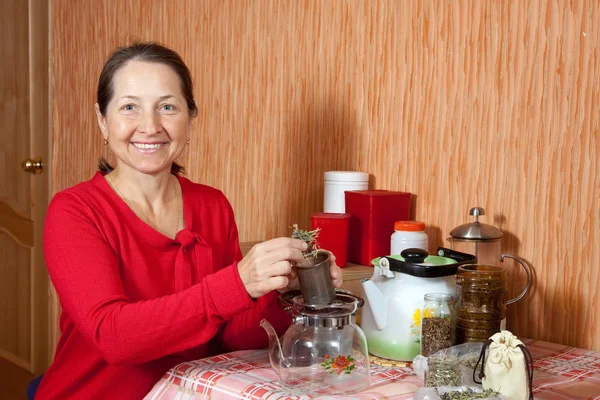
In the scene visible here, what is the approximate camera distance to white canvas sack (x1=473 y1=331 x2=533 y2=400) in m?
0.99

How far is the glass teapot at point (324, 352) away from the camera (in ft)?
3.65

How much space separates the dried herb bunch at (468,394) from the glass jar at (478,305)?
0.22 meters

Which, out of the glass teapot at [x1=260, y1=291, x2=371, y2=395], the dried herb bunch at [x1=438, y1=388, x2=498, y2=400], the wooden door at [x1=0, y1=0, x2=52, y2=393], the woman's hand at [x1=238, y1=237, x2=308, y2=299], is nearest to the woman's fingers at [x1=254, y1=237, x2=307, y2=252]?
the woman's hand at [x1=238, y1=237, x2=308, y2=299]

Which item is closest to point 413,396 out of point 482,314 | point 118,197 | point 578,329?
point 482,314

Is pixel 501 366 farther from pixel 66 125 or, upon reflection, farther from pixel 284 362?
pixel 66 125

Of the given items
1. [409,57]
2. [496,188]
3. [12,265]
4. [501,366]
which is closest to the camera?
[501,366]

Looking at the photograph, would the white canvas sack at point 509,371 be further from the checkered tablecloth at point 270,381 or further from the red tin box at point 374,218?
the red tin box at point 374,218

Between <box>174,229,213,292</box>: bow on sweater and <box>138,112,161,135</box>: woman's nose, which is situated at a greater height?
<box>138,112,161,135</box>: woman's nose

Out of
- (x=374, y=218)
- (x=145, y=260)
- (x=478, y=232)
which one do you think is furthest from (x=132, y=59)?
(x=478, y=232)

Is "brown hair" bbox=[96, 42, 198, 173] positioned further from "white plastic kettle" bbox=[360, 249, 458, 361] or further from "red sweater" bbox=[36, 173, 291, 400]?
"white plastic kettle" bbox=[360, 249, 458, 361]

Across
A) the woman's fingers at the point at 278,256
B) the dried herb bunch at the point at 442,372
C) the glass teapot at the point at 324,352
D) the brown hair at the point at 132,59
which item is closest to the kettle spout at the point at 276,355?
the glass teapot at the point at 324,352

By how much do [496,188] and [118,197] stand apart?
0.82 meters

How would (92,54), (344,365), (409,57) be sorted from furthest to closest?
(92,54) → (409,57) → (344,365)

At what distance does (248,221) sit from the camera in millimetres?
2240
